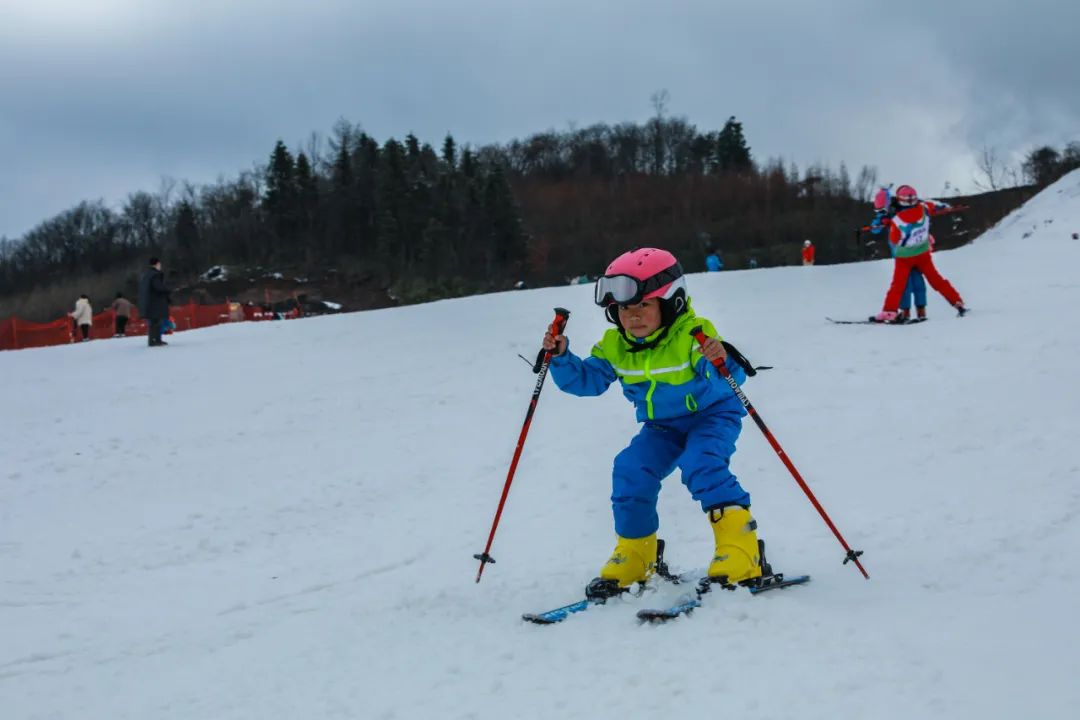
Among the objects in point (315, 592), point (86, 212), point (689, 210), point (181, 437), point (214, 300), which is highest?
point (86, 212)

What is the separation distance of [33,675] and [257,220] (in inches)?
3235

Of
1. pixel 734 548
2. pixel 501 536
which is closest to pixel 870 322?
pixel 501 536

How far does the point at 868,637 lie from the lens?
3.42m

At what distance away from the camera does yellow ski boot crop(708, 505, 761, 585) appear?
3.97 m

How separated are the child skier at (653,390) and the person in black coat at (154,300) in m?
13.4

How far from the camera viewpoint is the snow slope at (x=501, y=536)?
3326 mm

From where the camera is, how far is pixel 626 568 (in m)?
4.38

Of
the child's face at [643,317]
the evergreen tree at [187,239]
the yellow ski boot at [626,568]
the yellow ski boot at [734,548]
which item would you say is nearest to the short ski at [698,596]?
the yellow ski boot at [734,548]

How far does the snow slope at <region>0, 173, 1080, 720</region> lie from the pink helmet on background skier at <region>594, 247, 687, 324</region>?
1.46 m

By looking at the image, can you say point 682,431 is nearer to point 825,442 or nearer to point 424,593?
point 424,593

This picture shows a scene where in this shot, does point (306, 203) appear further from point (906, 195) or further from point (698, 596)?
point (698, 596)

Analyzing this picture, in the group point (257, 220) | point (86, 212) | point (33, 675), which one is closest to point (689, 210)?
point (257, 220)

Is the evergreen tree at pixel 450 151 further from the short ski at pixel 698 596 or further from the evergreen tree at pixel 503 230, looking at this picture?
the short ski at pixel 698 596

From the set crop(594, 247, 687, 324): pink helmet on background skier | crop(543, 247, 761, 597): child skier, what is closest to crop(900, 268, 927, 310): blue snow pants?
crop(543, 247, 761, 597): child skier
